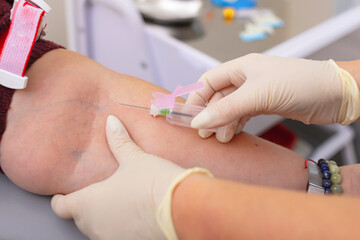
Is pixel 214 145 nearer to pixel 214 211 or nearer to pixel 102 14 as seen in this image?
pixel 214 211

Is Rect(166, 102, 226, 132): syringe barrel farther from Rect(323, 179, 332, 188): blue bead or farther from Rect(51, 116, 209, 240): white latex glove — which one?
Rect(323, 179, 332, 188): blue bead

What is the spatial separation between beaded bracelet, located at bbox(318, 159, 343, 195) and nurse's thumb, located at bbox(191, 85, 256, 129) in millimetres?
266

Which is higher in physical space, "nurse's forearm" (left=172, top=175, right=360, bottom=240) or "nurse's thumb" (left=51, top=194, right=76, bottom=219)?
"nurse's forearm" (left=172, top=175, right=360, bottom=240)

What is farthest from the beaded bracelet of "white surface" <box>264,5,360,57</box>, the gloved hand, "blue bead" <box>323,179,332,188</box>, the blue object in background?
the blue object in background

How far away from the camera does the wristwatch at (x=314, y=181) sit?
90 cm

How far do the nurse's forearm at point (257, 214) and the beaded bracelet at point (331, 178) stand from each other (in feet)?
1.14

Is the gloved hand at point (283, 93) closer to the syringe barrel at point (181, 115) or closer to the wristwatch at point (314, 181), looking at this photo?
the syringe barrel at point (181, 115)

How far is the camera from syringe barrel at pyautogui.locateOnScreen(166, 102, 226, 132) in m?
0.88

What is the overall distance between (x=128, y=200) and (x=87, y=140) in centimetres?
22

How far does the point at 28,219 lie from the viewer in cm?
80

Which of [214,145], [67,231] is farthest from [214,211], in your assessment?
[67,231]

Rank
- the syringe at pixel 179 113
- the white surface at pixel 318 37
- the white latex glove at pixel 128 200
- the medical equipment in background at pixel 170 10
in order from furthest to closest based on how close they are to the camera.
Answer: the medical equipment in background at pixel 170 10
the white surface at pixel 318 37
the syringe at pixel 179 113
the white latex glove at pixel 128 200

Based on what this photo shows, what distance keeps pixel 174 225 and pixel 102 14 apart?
1305 mm

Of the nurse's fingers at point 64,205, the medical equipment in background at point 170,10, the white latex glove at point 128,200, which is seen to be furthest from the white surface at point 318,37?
the nurse's fingers at point 64,205
